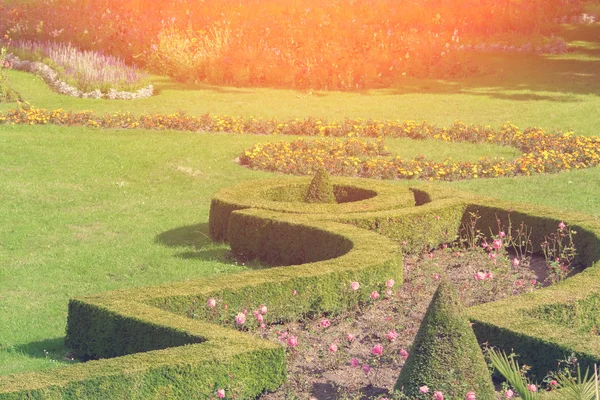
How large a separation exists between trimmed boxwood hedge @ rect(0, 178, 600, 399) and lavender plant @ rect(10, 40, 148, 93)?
8.61 meters

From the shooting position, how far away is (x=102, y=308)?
6.88 meters

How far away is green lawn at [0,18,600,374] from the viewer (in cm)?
907

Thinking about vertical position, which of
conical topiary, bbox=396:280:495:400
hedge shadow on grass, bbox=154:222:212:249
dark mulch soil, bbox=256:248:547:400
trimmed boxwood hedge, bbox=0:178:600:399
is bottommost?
hedge shadow on grass, bbox=154:222:212:249

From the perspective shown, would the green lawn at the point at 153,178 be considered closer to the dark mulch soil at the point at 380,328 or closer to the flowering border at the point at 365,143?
the flowering border at the point at 365,143

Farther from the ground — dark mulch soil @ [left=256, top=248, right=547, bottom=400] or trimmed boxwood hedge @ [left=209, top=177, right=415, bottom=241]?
trimmed boxwood hedge @ [left=209, top=177, right=415, bottom=241]

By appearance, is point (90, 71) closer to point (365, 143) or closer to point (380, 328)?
point (365, 143)

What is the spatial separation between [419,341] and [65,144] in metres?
10.6

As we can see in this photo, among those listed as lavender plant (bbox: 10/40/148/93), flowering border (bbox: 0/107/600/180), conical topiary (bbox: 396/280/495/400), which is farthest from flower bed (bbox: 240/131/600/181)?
conical topiary (bbox: 396/280/495/400)

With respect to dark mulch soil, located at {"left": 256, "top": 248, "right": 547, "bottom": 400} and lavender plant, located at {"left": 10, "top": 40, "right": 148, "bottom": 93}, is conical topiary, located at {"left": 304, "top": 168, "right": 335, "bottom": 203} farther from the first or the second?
lavender plant, located at {"left": 10, "top": 40, "right": 148, "bottom": 93}

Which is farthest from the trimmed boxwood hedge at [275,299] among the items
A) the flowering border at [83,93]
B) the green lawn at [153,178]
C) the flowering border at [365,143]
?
the flowering border at [83,93]

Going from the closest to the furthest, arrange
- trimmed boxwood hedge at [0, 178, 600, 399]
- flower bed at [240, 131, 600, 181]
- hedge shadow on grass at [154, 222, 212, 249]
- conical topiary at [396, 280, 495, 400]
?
1. conical topiary at [396, 280, 495, 400]
2. trimmed boxwood hedge at [0, 178, 600, 399]
3. hedge shadow on grass at [154, 222, 212, 249]
4. flower bed at [240, 131, 600, 181]

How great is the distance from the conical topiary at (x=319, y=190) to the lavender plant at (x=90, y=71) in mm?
9309

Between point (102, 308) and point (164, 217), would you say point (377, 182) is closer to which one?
point (164, 217)

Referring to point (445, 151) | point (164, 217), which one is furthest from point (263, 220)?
point (445, 151)
